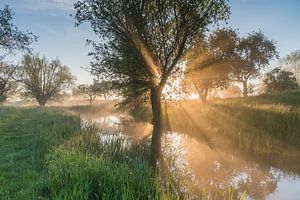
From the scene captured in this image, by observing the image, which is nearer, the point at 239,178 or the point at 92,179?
the point at 92,179

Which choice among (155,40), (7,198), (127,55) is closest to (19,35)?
(127,55)

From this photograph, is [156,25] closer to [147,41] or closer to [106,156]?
[147,41]

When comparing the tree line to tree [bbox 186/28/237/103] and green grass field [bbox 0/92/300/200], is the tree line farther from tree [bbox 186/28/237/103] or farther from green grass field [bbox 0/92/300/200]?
tree [bbox 186/28/237/103]

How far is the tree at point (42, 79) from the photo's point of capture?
78250 millimetres

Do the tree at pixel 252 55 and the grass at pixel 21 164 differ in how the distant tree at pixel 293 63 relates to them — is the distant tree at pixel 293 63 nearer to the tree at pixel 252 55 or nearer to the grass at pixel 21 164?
the tree at pixel 252 55

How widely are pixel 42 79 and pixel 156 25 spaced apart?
215 feet

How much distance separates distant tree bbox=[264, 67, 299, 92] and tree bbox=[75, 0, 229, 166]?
44.4m

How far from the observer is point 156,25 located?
69.1 ft

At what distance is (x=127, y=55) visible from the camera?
21.4 m

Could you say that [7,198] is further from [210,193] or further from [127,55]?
[127,55]

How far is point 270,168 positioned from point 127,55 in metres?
12.0

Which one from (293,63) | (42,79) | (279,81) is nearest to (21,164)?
(279,81)

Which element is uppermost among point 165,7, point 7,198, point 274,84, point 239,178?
point 165,7

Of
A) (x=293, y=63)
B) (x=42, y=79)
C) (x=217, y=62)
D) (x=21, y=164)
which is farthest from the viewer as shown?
(x=293, y=63)
